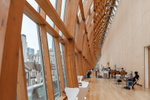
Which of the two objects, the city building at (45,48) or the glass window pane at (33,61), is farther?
the glass window pane at (33,61)

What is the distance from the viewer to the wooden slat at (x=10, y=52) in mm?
1429

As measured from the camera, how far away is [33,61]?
365 centimetres

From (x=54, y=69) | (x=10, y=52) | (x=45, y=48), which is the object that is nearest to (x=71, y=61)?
(x=54, y=69)

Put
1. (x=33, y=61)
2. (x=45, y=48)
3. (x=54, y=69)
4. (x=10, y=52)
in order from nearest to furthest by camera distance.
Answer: (x=10, y=52) < (x=33, y=61) < (x=45, y=48) < (x=54, y=69)

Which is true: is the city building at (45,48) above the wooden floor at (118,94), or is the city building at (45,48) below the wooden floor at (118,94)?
above

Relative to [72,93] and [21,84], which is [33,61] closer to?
[21,84]

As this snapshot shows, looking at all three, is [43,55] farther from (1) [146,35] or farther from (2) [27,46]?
(1) [146,35]

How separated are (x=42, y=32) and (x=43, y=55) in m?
0.70

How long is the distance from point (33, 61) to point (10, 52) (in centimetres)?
217

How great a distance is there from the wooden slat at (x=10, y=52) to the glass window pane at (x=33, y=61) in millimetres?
1610

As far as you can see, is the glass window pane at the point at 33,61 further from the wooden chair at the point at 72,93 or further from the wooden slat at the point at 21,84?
the wooden chair at the point at 72,93

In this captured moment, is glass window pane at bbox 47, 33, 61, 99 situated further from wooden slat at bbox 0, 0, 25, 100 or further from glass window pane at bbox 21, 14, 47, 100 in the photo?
wooden slat at bbox 0, 0, 25, 100

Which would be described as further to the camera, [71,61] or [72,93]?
[71,61]

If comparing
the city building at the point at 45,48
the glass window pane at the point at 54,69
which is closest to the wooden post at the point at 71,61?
the city building at the point at 45,48
